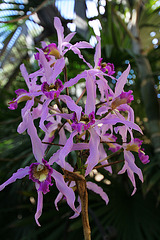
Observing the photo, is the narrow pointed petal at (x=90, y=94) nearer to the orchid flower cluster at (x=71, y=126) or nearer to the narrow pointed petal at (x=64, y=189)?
the orchid flower cluster at (x=71, y=126)

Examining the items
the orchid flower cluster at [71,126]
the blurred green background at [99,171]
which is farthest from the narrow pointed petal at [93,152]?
the blurred green background at [99,171]

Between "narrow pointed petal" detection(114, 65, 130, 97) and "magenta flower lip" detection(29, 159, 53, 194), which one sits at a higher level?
"narrow pointed petal" detection(114, 65, 130, 97)

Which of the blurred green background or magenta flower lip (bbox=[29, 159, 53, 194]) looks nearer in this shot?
magenta flower lip (bbox=[29, 159, 53, 194])

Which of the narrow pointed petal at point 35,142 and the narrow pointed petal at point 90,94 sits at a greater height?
the narrow pointed petal at point 90,94

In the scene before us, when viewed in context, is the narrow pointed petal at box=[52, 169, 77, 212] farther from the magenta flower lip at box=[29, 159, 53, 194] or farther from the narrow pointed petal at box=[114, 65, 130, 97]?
the narrow pointed petal at box=[114, 65, 130, 97]

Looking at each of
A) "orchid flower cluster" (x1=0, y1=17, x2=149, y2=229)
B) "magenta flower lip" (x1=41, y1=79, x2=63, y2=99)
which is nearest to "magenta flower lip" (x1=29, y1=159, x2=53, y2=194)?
"orchid flower cluster" (x1=0, y1=17, x2=149, y2=229)

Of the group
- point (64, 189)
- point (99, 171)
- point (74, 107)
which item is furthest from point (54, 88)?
point (99, 171)

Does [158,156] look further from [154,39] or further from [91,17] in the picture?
[154,39]

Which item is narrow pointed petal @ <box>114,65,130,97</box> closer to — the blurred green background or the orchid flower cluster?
the orchid flower cluster

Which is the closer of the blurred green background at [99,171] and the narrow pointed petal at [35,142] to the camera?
the narrow pointed petal at [35,142]

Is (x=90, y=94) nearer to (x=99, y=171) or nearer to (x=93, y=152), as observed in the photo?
(x=93, y=152)

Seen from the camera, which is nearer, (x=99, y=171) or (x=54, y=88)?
(x=54, y=88)

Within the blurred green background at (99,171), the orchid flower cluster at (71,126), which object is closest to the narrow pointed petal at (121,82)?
the orchid flower cluster at (71,126)

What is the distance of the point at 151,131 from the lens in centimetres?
108
